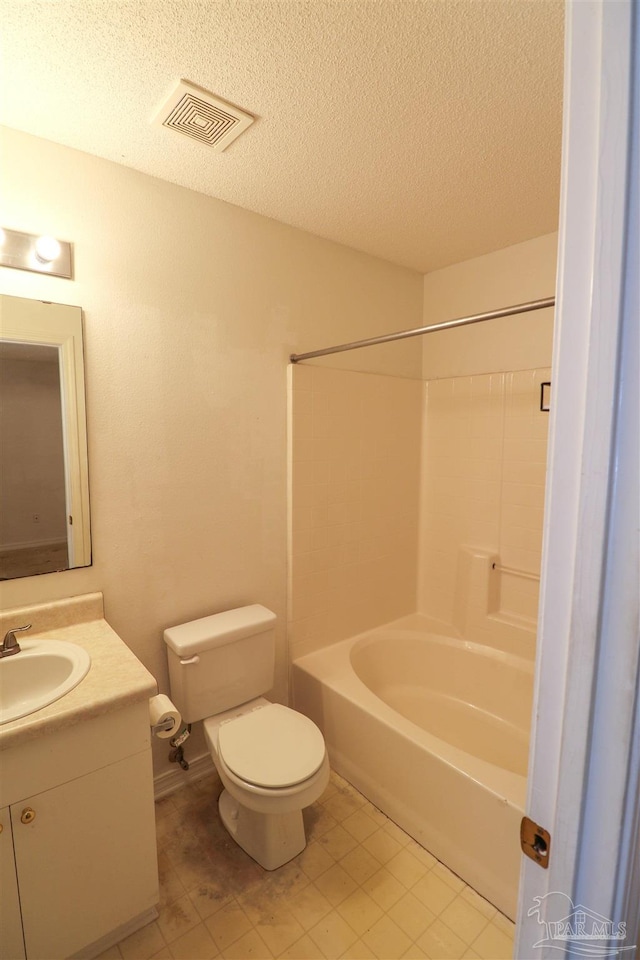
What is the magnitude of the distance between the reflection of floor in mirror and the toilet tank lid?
0.49 metres

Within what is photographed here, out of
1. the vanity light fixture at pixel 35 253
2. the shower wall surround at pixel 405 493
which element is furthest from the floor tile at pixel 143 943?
the vanity light fixture at pixel 35 253

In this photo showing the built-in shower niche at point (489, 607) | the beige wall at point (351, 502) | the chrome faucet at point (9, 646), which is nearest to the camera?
the chrome faucet at point (9, 646)

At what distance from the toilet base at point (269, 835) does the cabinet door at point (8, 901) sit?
2.24 feet

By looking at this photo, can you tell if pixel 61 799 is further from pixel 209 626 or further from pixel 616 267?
pixel 616 267

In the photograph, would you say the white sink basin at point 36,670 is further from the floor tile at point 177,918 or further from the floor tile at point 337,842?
the floor tile at point 337,842

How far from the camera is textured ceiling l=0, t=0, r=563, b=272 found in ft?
3.43

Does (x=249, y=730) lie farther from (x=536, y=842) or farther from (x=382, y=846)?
(x=536, y=842)

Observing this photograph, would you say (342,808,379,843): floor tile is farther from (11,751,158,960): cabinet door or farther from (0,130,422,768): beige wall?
(11,751,158,960): cabinet door

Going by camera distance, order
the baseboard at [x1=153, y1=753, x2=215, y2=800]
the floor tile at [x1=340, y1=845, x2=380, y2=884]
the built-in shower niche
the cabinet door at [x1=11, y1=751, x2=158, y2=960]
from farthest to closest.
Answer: the built-in shower niche → the baseboard at [x1=153, y1=753, x2=215, y2=800] → the floor tile at [x1=340, y1=845, x2=380, y2=884] → the cabinet door at [x1=11, y1=751, x2=158, y2=960]

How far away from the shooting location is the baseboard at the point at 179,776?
6.18 ft

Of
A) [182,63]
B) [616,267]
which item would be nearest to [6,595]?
[182,63]

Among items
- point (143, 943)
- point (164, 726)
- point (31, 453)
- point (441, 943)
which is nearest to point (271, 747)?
point (164, 726)

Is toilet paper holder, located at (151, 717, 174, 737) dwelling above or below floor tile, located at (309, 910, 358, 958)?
above

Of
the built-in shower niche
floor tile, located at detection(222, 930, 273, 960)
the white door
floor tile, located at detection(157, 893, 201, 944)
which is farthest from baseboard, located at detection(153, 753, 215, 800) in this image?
the white door
